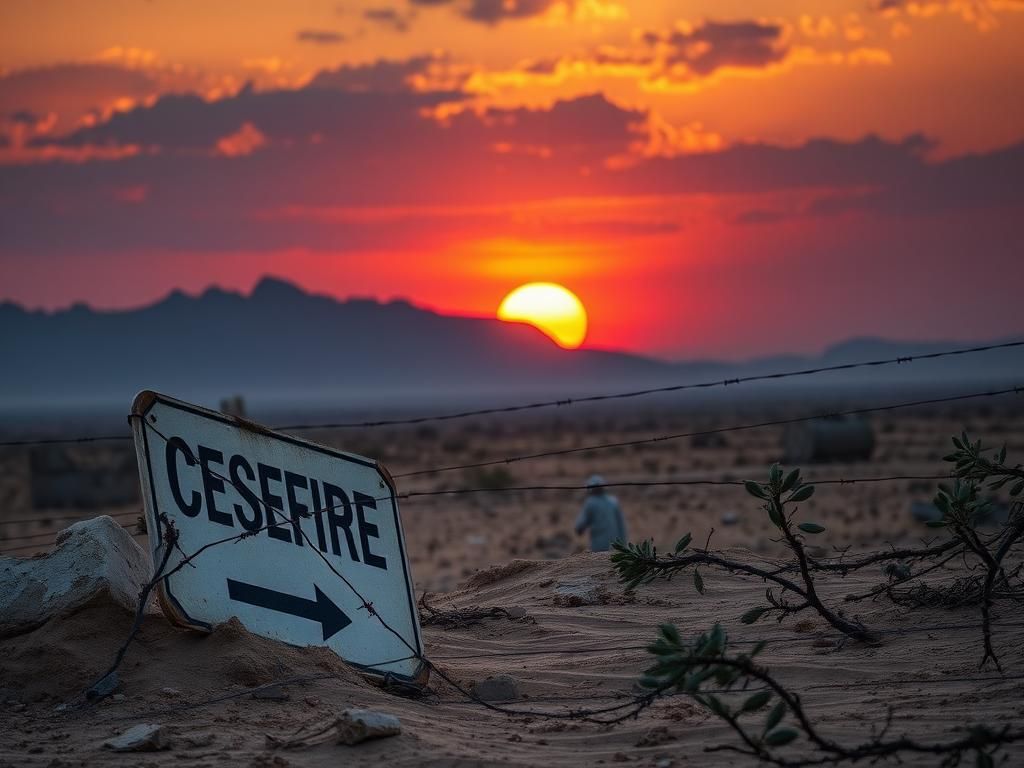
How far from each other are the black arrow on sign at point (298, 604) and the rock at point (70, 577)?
705 mm

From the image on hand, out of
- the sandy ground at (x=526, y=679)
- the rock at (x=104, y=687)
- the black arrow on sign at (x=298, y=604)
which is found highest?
the black arrow on sign at (x=298, y=604)

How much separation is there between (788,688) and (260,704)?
254 centimetres

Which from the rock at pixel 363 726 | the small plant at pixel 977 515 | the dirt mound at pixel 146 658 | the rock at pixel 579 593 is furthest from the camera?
the rock at pixel 579 593

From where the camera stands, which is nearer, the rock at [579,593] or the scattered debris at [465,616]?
the scattered debris at [465,616]

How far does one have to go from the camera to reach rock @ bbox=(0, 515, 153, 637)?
6434 mm

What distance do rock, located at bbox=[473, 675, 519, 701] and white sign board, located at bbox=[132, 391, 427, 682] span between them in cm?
35

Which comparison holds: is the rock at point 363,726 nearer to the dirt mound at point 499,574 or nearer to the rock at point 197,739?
the rock at point 197,739

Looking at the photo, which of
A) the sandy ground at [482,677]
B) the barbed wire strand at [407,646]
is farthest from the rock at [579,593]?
the barbed wire strand at [407,646]

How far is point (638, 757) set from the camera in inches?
199

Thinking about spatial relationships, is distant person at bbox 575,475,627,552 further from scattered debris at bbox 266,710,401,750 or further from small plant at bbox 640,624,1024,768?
small plant at bbox 640,624,1024,768

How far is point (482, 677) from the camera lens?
266 inches

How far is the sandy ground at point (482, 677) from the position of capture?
16.8 ft

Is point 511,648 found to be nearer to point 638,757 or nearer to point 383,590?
point 383,590

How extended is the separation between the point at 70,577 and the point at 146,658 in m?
0.72
